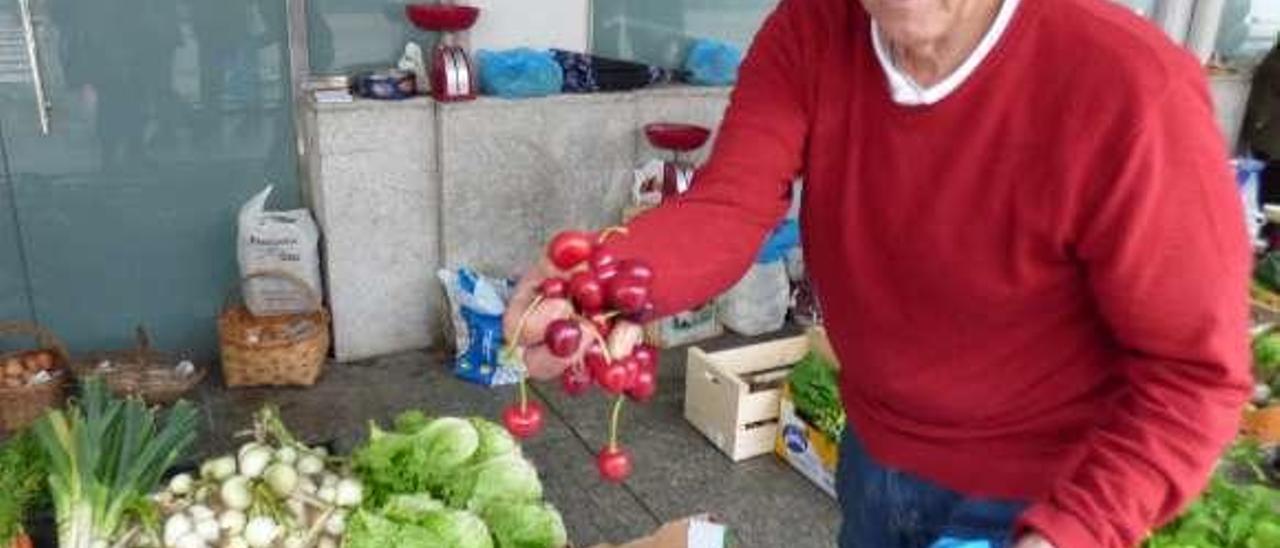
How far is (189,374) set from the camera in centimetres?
376

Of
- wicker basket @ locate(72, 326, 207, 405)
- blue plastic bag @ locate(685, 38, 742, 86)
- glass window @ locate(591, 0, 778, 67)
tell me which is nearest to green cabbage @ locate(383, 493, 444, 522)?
wicker basket @ locate(72, 326, 207, 405)


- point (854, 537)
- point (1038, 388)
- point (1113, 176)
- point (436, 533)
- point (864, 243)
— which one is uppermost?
point (1113, 176)

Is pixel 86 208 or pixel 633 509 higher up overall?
pixel 86 208

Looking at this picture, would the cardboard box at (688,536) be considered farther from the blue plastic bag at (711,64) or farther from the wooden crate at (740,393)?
the blue plastic bag at (711,64)

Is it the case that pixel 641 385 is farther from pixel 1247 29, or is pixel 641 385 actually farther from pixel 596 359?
pixel 1247 29

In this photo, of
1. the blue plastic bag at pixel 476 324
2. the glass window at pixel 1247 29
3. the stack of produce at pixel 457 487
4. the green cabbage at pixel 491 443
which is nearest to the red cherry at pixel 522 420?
the stack of produce at pixel 457 487

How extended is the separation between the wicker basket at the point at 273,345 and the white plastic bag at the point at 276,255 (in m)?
0.04

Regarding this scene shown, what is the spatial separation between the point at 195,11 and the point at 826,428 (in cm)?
281

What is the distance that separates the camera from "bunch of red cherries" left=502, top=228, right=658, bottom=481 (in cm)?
105

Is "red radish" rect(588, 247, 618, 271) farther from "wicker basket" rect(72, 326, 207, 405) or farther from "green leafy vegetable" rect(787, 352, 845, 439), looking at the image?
"wicker basket" rect(72, 326, 207, 405)

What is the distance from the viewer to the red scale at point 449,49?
3791 millimetres

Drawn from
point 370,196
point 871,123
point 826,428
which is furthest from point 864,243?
point 370,196

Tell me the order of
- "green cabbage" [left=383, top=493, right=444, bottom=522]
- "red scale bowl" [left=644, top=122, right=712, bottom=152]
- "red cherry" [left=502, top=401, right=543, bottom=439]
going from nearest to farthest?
"red cherry" [left=502, top=401, right=543, bottom=439] < "green cabbage" [left=383, top=493, right=444, bottom=522] < "red scale bowl" [left=644, top=122, right=712, bottom=152]

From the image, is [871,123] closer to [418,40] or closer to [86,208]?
[418,40]
